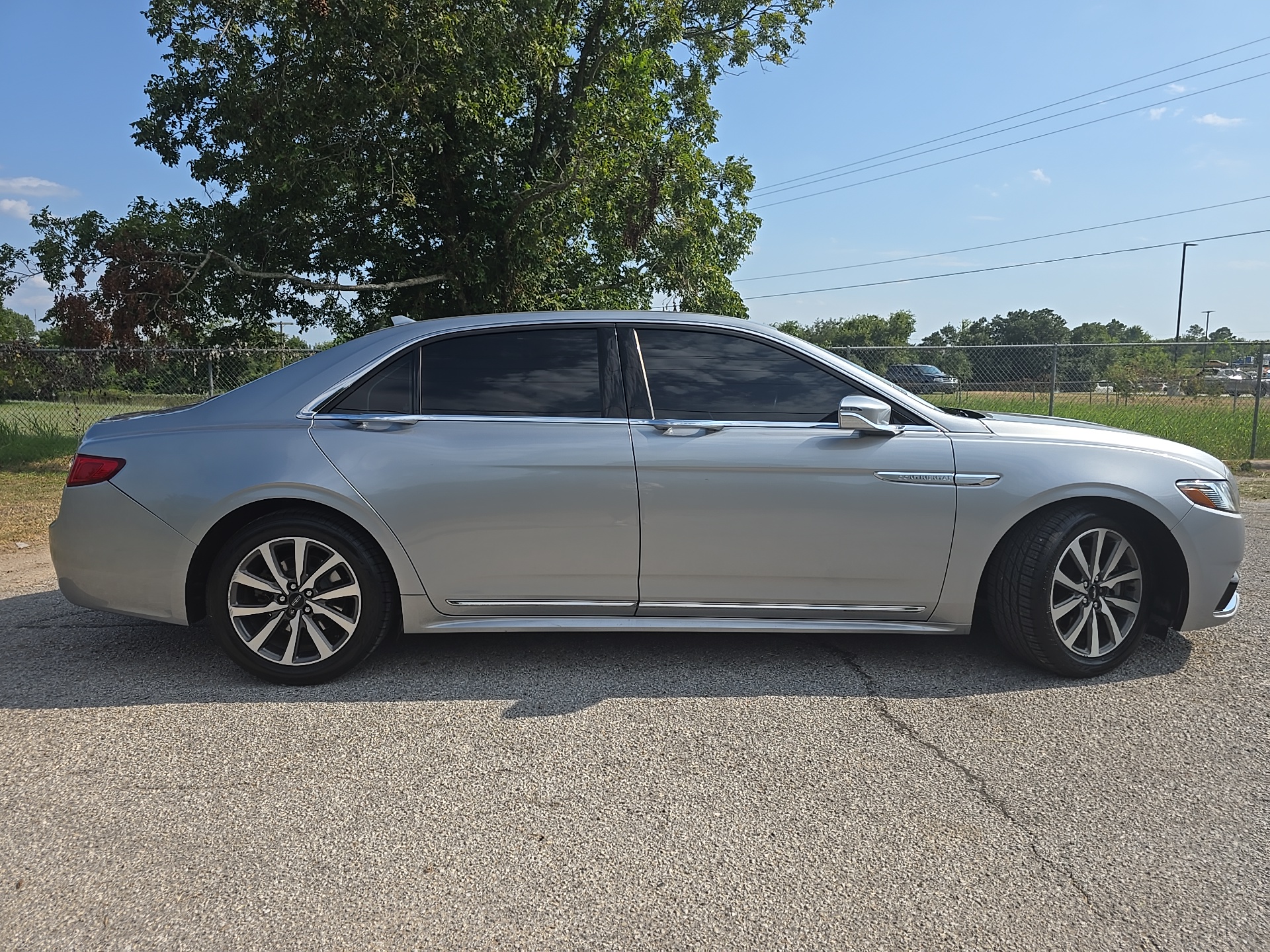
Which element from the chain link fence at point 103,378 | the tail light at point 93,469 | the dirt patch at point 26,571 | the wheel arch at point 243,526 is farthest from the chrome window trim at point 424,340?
the chain link fence at point 103,378

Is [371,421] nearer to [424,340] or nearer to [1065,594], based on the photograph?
[424,340]

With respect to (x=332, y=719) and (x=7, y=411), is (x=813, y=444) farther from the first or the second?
(x=7, y=411)

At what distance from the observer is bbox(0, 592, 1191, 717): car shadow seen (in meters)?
3.66

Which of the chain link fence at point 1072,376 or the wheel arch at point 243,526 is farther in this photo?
the chain link fence at point 1072,376

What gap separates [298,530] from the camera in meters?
3.68

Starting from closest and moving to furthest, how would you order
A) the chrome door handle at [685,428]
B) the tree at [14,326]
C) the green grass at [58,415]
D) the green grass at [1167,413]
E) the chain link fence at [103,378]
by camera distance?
the chrome door handle at [685,428] < the green grass at [1167,413] < the chain link fence at [103,378] < the green grass at [58,415] < the tree at [14,326]

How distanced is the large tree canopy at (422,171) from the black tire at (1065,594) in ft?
30.4

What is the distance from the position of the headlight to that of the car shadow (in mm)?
797

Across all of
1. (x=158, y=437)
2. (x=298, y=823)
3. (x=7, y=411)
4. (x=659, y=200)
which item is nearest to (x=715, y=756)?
(x=298, y=823)

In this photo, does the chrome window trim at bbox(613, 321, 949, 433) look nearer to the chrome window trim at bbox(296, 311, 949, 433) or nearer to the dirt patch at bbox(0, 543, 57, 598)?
the chrome window trim at bbox(296, 311, 949, 433)

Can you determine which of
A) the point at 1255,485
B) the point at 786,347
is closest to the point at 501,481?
the point at 786,347

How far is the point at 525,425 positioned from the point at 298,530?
1087 mm

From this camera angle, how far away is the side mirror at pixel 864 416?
3711 millimetres

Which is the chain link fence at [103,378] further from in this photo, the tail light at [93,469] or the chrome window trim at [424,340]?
the chrome window trim at [424,340]
